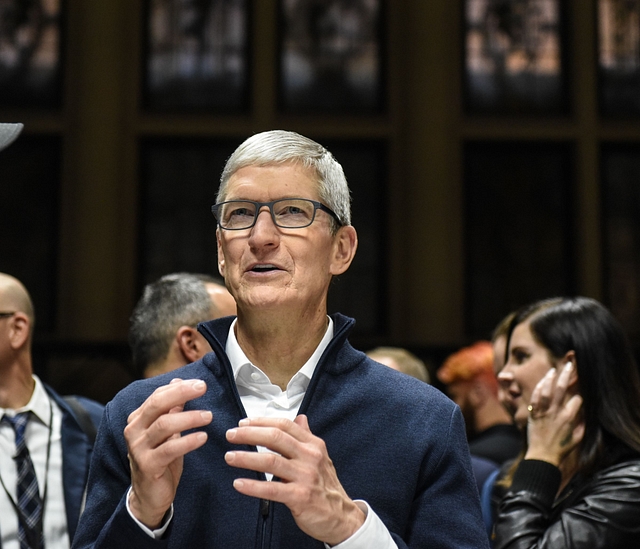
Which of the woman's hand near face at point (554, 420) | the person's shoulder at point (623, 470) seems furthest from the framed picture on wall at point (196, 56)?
the person's shoulder at point (623, 470)

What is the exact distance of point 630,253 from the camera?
7.70 meters

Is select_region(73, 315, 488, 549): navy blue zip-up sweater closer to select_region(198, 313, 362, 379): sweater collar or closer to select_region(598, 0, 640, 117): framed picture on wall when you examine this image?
select_region(198, 313, 362, 379): sweater collar

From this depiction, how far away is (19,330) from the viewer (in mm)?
3203

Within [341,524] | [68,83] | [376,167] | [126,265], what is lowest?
[341,524]

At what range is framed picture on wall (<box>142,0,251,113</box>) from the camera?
7.76m

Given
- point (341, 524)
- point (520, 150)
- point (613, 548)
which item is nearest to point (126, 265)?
point (520, 150)

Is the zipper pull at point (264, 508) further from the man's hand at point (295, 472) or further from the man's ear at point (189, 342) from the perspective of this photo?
the man's ear at point (189, 342)

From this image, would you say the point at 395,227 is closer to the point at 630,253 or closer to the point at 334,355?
the point at 630,253

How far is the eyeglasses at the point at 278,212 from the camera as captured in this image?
175cm

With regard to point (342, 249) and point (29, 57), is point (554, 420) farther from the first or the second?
point (29, 57)

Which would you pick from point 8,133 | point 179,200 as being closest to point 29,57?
point 179,200

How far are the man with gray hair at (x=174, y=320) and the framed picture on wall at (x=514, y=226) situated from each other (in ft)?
15.7

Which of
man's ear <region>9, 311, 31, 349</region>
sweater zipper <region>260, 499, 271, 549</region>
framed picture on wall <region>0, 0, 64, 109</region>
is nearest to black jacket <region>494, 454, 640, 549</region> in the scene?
sweater zipper <region>260, 499, 271, 549</region>

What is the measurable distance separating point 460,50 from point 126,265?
3.18 metres
